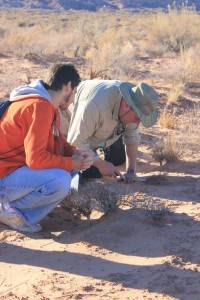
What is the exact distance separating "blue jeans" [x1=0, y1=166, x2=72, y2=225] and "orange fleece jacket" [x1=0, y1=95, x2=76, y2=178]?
0.07m

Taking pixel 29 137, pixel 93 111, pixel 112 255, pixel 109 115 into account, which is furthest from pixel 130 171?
pixel 29 137

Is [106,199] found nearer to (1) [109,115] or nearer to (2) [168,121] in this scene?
(1) [109,115]

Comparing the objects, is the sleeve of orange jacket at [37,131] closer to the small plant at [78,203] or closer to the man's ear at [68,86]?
the man's ear at [68,86]

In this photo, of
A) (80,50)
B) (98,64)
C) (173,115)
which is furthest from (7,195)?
(80,50)

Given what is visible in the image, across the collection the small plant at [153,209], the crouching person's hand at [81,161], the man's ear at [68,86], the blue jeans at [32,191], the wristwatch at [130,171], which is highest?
the man's ear at [68,86]

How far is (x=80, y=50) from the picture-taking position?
17781 millimetres

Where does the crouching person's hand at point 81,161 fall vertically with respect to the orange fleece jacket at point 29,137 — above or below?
below

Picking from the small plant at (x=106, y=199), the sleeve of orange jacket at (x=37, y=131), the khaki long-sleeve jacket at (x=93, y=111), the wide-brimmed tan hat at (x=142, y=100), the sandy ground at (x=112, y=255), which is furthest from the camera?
the khaki long-sleeve jacket at (x=93, y=111)

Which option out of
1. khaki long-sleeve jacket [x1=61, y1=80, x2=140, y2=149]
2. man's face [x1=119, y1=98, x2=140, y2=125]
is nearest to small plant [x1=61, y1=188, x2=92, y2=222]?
khaki long-sleeve jacket [x1=61, y1=80, x2=140, y2=149]

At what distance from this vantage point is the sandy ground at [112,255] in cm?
362

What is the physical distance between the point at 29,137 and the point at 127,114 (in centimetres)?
147

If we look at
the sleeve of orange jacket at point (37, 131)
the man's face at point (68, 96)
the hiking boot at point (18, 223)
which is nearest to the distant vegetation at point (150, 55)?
the man's face at point (68, 96)

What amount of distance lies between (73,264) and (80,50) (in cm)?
1430

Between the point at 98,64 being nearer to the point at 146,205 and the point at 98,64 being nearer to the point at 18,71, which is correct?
the point at 18,71
